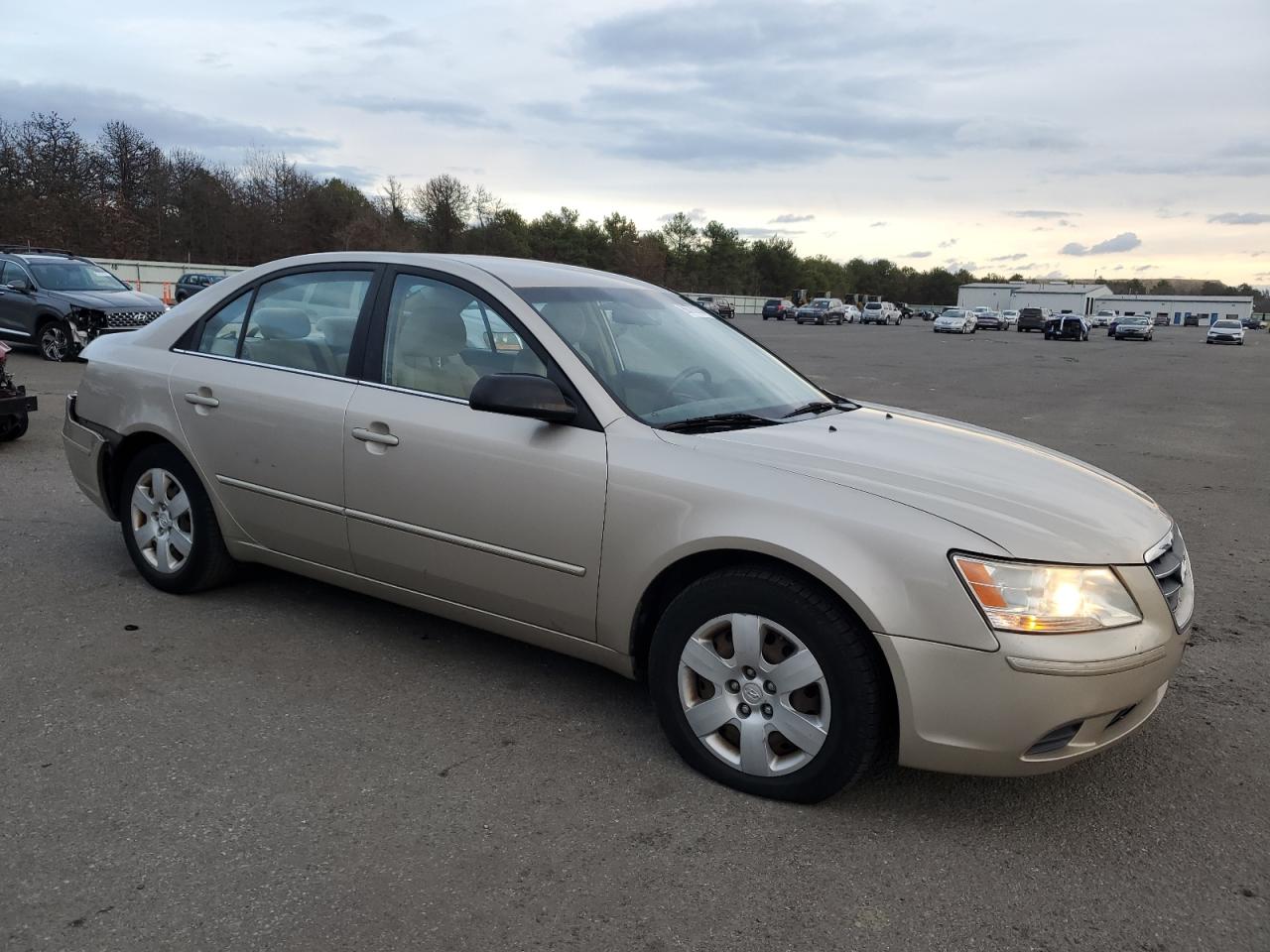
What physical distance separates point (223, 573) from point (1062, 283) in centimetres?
19285

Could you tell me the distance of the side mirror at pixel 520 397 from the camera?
3291mm

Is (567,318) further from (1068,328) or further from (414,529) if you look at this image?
(1068,328)

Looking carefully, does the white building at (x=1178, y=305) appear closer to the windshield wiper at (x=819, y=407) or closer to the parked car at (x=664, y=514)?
the windshield wiper at (x=819, y=407)

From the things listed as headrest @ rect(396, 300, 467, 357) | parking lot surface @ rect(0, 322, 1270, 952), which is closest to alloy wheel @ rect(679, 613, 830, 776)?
parking lot surface @ rect(0, 322, 1270, 952)

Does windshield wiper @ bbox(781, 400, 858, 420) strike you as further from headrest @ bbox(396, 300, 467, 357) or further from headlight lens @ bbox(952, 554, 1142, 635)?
headrest @ bbox(396, 300, 467, 357)

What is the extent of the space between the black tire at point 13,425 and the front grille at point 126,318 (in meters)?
7.45

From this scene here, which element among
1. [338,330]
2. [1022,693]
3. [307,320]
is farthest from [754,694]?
[307,320]

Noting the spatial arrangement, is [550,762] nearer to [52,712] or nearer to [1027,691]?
[1027,691]

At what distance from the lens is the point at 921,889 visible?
2658 mm

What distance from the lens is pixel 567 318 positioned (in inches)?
149

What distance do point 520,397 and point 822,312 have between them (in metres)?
63.4

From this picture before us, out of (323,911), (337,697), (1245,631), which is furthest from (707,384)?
(1245,631)

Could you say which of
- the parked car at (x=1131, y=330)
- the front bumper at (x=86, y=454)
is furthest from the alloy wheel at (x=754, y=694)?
the parked car at (x=1131, y=330)

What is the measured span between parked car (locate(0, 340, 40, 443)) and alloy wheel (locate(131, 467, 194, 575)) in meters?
4.58
